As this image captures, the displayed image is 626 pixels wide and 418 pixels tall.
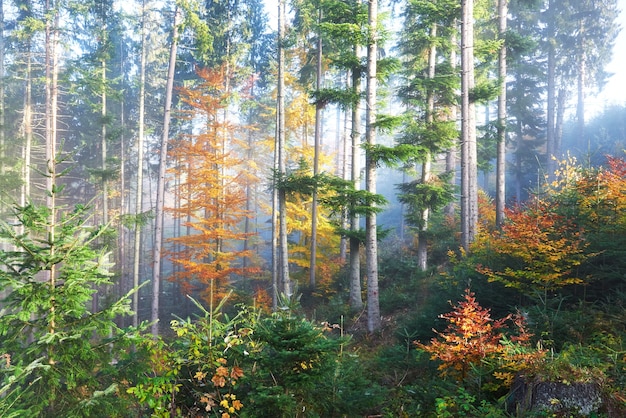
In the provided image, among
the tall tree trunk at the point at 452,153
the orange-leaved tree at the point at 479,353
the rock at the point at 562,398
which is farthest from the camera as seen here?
the tall tree trunk at the point at 452,153

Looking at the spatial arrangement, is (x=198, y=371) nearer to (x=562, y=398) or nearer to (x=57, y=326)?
(x=57, y=326)

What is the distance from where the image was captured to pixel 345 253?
19953 millimetres

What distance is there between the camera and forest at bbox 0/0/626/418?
14.0ft

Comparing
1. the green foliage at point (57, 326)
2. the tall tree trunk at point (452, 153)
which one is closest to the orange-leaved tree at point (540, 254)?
the green foliage at point (57, 326)

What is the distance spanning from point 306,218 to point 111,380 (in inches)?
608

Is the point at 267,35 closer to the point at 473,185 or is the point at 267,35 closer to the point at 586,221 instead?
the point at 473,185

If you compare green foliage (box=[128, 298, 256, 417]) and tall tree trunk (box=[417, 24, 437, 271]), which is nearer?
green foliage (box=[128, 298, 256, 417])

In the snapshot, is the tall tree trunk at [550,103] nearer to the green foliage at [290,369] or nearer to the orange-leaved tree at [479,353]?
the orange-leaved tree at [479,353]

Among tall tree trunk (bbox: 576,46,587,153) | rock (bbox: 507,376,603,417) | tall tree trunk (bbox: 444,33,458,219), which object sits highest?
tall tree trunk (bbox: 576,46,587,153)

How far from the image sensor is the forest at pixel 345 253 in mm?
4258

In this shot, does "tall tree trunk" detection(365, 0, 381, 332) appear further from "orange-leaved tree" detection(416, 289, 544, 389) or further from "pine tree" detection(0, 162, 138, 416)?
"pine tree" detection(0, 162, 138, 416)

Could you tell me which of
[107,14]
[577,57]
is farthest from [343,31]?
[577,57]

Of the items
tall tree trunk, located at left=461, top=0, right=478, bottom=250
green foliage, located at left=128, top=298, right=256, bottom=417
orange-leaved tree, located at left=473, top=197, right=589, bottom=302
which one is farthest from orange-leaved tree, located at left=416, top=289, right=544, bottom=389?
tall tree trunk, located at left=461, top=0, right=478, bottom=250

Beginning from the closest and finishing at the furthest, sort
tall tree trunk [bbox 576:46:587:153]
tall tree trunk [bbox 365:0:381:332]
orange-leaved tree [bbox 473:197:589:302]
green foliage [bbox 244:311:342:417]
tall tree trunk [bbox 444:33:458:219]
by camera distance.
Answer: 1. green foliage [bbox 244:311:342:417]
2. orange-leaved tree [bbox 473:197:589:302]
3. tall tree trunk [bbox 365:0:381:332]
4. tall tree trunk [bbox 444:33:458:219]
5. tall tree trunk [bbox 576:46:587:153]
